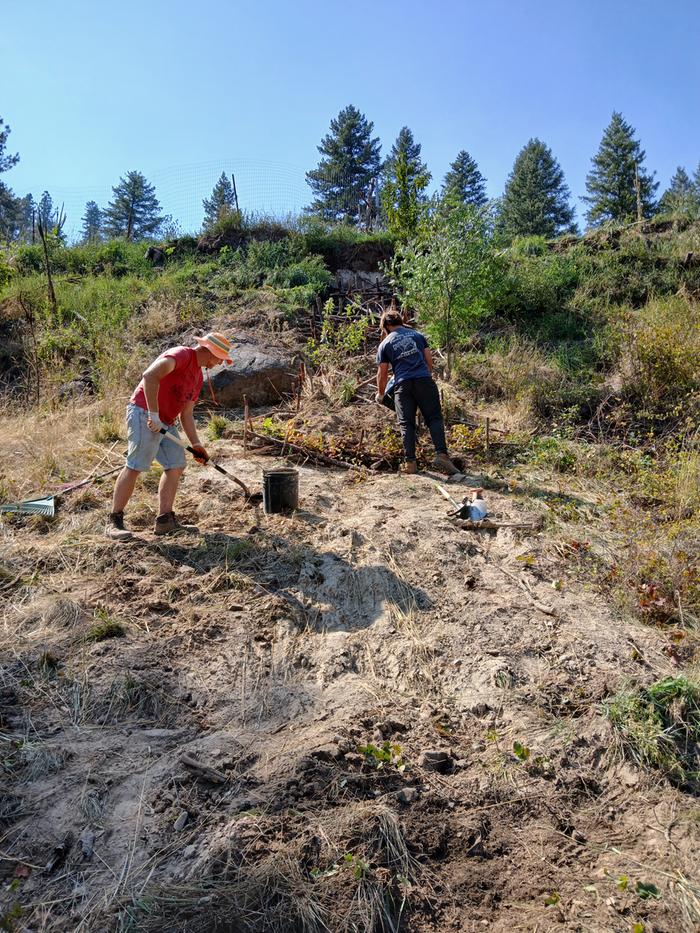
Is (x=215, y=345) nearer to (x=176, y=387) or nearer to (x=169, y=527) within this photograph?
(x=176, y=387)

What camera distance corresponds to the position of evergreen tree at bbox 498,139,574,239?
1350 inches

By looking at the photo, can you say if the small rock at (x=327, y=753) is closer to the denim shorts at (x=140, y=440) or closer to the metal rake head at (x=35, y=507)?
the denim shorts at (x=140, y=440)

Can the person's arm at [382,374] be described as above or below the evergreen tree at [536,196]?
below

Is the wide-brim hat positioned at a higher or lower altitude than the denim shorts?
higher

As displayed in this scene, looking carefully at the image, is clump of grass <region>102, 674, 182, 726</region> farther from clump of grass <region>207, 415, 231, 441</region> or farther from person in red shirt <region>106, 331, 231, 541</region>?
clump of grass <region>207, 415, 231, 441</region>

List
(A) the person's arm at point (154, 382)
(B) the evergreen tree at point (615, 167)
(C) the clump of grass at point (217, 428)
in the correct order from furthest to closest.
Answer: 1. (B) the evergreen tree at point (615, 167)
2. (C) the clump of grass at point (217, 428)
3. (A) the person's arm at point (154, 382)

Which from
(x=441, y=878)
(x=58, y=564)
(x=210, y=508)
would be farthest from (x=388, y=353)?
(x=441, y=878)

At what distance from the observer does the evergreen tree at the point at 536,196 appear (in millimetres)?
34281

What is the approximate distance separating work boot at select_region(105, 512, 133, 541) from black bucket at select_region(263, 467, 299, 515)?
1081mm

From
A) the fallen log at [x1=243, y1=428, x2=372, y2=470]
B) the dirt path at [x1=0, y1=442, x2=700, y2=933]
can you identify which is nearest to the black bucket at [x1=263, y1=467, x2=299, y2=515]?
the dirt path at [x1=0, y1=442, x2=700, y2=933]

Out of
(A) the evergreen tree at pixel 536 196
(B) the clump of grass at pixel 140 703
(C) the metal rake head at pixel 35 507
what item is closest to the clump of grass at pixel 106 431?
(C) the metal rake head at pixel 35 507

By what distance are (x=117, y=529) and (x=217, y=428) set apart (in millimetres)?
2648

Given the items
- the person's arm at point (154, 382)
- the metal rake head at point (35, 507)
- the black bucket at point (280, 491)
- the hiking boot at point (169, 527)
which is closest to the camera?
the person's arm at point (154, 382)

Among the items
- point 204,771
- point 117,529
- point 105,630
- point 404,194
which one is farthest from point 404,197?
point 204,771
